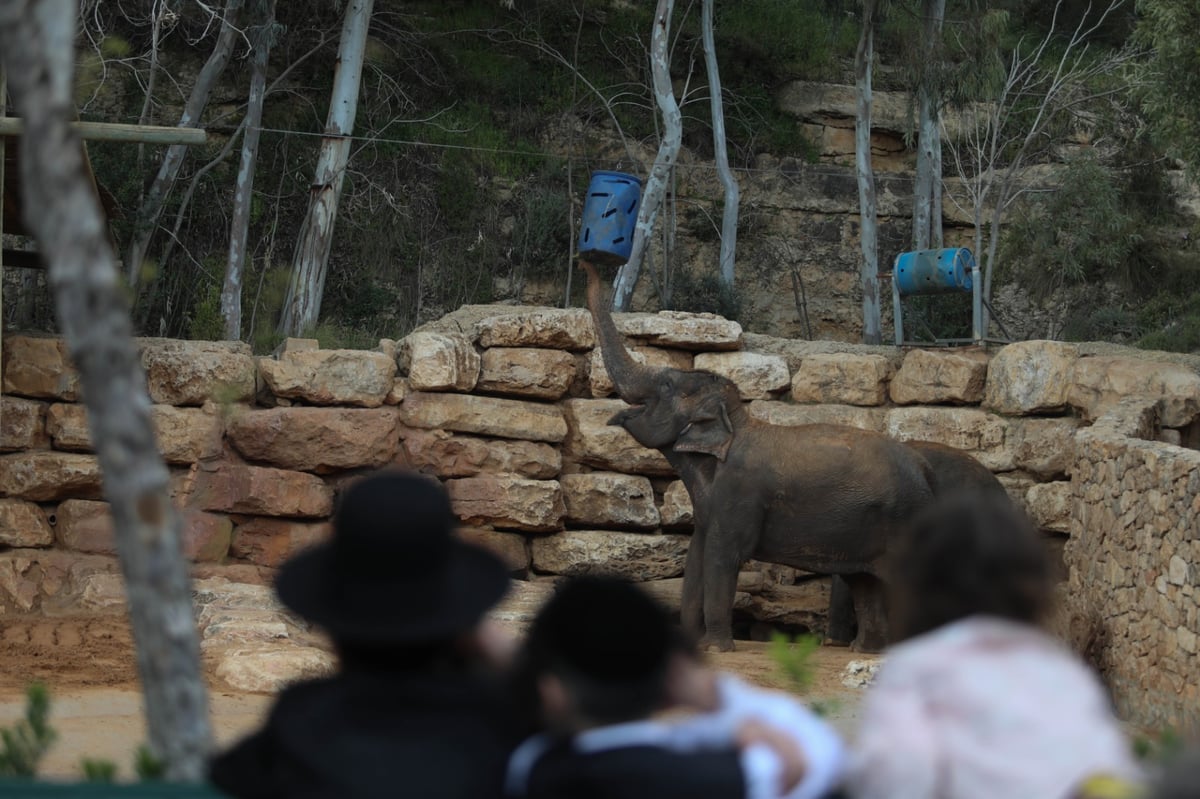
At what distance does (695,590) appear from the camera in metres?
11.5

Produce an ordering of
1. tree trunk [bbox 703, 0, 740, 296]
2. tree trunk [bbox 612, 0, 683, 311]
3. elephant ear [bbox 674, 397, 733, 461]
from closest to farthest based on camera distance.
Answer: elephant ear [bbox 674, 397, 733, 461] < tree trunk [bbox 612, 0, 683, 311] < tree trunk [bbox 703, 0, 740, 296]

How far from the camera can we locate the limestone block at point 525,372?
13148 mm

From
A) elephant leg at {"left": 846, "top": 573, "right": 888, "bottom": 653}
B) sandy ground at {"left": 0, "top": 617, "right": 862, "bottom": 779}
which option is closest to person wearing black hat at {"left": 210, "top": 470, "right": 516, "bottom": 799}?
sandy ground at {"left": 0, "top": 617, "right": 862, "bottom": 779}

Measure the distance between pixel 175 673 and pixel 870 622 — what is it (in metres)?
8.97

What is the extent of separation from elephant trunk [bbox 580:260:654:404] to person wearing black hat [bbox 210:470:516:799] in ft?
29.5

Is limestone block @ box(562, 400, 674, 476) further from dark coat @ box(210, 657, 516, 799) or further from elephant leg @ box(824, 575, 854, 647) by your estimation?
dark coat @ box(210, 657, 516, 799)

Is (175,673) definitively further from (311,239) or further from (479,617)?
(311,239)

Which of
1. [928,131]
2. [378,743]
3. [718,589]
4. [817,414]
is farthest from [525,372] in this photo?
[928,131]

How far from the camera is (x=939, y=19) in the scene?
2139 cm

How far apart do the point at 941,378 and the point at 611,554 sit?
3.21m

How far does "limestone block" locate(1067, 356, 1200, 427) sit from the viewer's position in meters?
11.7

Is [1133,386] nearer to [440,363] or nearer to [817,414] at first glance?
[817,414]

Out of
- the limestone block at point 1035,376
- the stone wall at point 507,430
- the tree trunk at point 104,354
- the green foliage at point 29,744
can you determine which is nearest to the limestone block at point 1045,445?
the stone wall at point 507,430

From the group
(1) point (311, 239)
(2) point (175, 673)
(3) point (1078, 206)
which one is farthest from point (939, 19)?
(2) point (175, 673)
